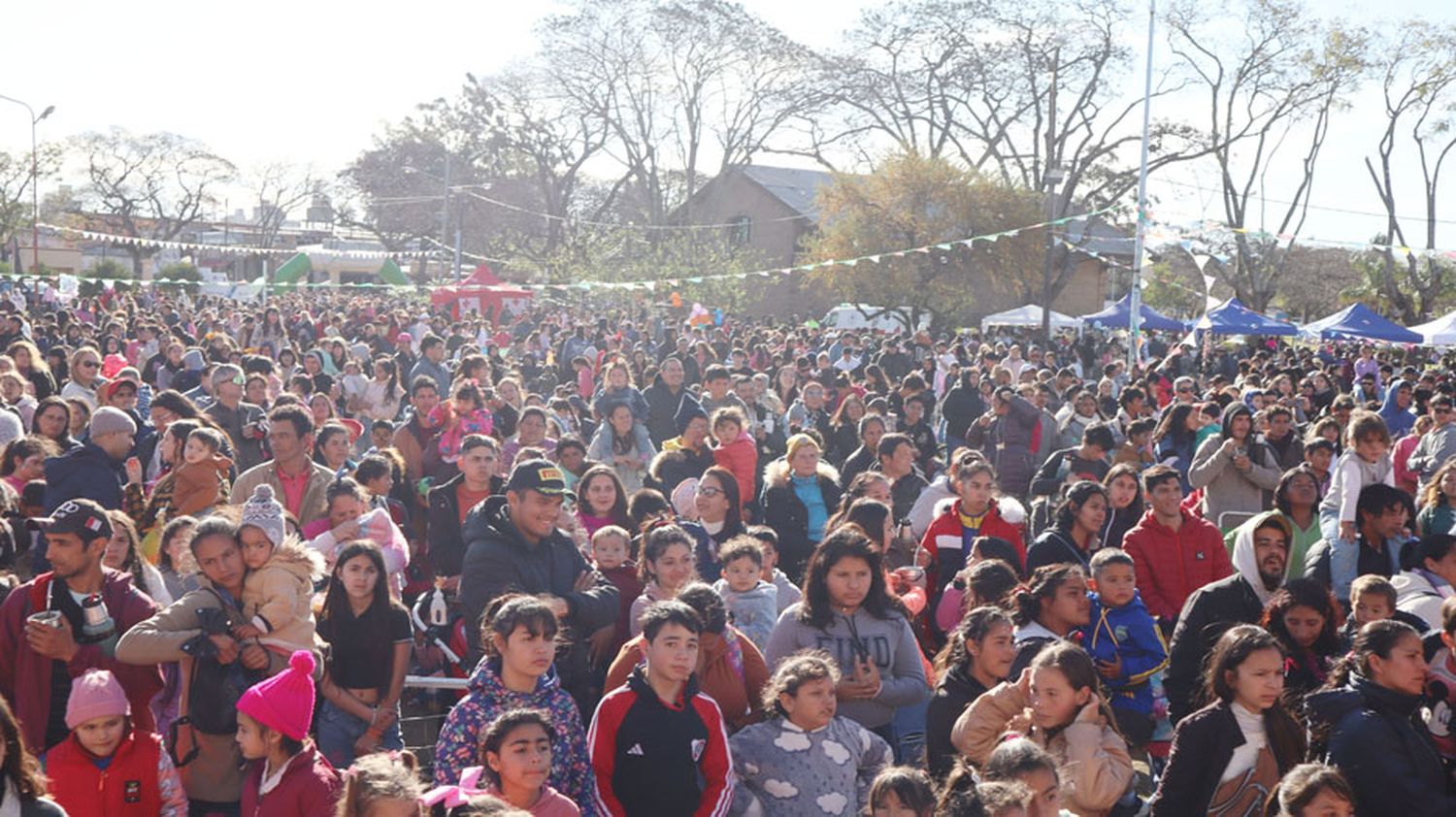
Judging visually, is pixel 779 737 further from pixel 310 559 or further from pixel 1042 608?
pixel 310 559

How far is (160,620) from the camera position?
436 centimetres

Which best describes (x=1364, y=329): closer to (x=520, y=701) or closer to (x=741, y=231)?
(x=520, y=701)

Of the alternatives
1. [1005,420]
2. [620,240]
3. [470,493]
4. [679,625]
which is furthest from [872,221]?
[679,625]

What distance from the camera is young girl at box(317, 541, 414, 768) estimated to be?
4992 mm

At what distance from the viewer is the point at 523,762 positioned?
3.73 metres

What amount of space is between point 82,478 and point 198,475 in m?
0.57

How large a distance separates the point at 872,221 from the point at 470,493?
32.0 meters

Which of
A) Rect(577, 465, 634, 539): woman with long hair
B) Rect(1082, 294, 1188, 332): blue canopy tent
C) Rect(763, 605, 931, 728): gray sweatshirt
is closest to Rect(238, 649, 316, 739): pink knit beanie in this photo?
Rect(763, 605, 931, 728): gray sweatshirt

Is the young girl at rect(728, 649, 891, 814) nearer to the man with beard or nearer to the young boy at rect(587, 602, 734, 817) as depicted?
the young boy at rect(587, 602, 734, 817)

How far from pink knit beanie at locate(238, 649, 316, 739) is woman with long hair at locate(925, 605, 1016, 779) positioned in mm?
2079

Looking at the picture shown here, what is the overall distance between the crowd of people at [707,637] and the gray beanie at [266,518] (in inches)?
0.5

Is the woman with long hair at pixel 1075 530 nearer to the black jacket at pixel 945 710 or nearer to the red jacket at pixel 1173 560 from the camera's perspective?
the red jacket at pixel 1173 560

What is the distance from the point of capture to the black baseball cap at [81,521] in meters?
4.43

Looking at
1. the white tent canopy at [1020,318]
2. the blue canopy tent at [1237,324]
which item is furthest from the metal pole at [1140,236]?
the white tent canopy at [1020,318]
